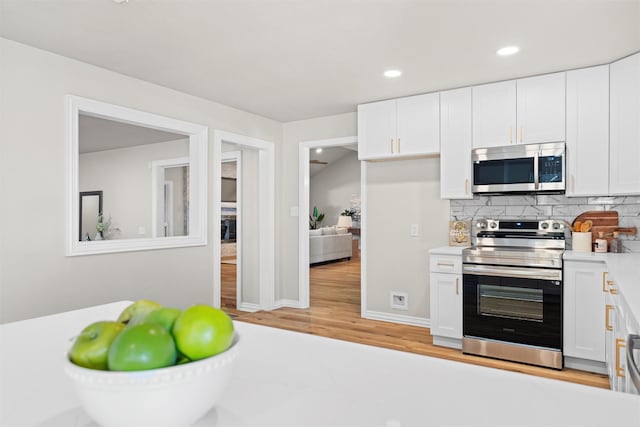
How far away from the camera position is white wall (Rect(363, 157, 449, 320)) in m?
4.28

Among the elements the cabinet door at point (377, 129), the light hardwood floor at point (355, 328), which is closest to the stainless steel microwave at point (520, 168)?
the cabinet door at point (377, 129)

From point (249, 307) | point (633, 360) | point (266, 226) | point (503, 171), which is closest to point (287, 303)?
point (249, 307)

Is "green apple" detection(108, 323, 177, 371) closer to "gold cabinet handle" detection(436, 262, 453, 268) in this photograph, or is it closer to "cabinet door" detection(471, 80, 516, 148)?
"gold cabinet handle" detection(436, 262, 453, 268)

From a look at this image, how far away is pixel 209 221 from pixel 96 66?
5.61 ft

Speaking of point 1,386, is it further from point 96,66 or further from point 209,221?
point 209,221

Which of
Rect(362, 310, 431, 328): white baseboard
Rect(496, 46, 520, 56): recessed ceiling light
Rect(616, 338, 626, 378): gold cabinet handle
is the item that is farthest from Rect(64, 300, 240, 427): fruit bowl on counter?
Rect(362, 310, 431, 328): white baseboard

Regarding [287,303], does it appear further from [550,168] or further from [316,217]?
[316,217]

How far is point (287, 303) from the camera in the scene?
5301 millimetres

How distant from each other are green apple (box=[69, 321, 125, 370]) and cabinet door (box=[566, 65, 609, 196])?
144 inches

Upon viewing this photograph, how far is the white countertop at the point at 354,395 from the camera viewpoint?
0.67 m

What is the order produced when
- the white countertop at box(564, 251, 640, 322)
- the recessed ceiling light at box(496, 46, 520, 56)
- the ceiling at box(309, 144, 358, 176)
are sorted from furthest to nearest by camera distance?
the ceiling at box(309, 144, 358, 176) → the recessed ceiling light at box(496, 46, 520, 56) → the white countertop at box(564, 251, 640, 322)

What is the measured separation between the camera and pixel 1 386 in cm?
82

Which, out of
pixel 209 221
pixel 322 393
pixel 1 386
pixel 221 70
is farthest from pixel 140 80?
pixel 322 393

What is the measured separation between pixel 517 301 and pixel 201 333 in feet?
10.5
